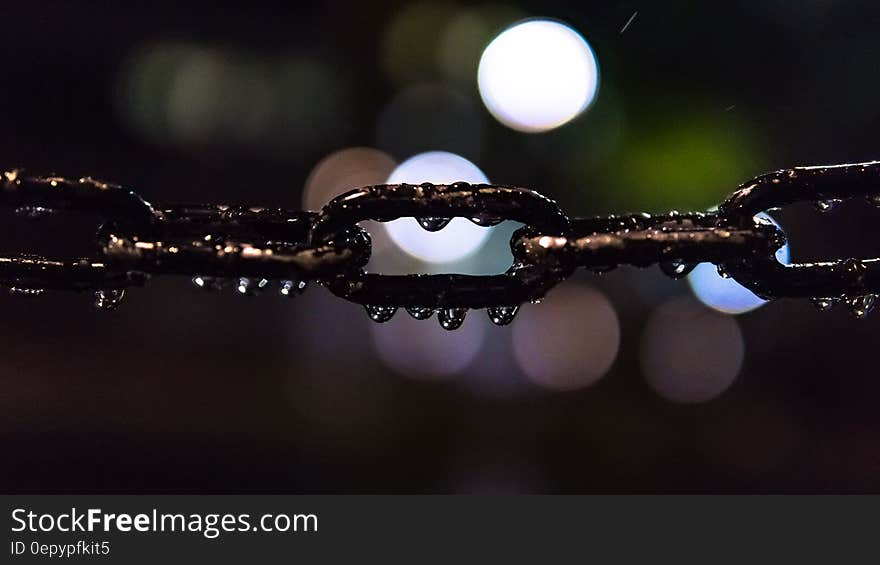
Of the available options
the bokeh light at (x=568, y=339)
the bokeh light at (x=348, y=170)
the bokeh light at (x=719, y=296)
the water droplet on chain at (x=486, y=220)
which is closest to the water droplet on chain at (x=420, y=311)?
the water droplet on chain at (x=486, y=220)

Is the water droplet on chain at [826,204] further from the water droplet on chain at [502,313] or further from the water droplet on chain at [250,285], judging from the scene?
the water droplet on chain at [250,285]

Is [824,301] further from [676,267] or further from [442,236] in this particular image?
[442,236]

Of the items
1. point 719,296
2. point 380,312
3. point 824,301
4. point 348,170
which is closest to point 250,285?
point 380,312

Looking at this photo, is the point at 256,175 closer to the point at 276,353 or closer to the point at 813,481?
the point at 276,353

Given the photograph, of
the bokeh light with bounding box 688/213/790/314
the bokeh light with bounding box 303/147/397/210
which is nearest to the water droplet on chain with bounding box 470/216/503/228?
the bokeh light with bounding box 688/213/790/314

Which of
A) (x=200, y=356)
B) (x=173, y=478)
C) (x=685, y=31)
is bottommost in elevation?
(x=173, y=478)

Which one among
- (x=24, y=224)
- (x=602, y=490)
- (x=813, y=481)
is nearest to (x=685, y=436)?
(x=813, y=481)
